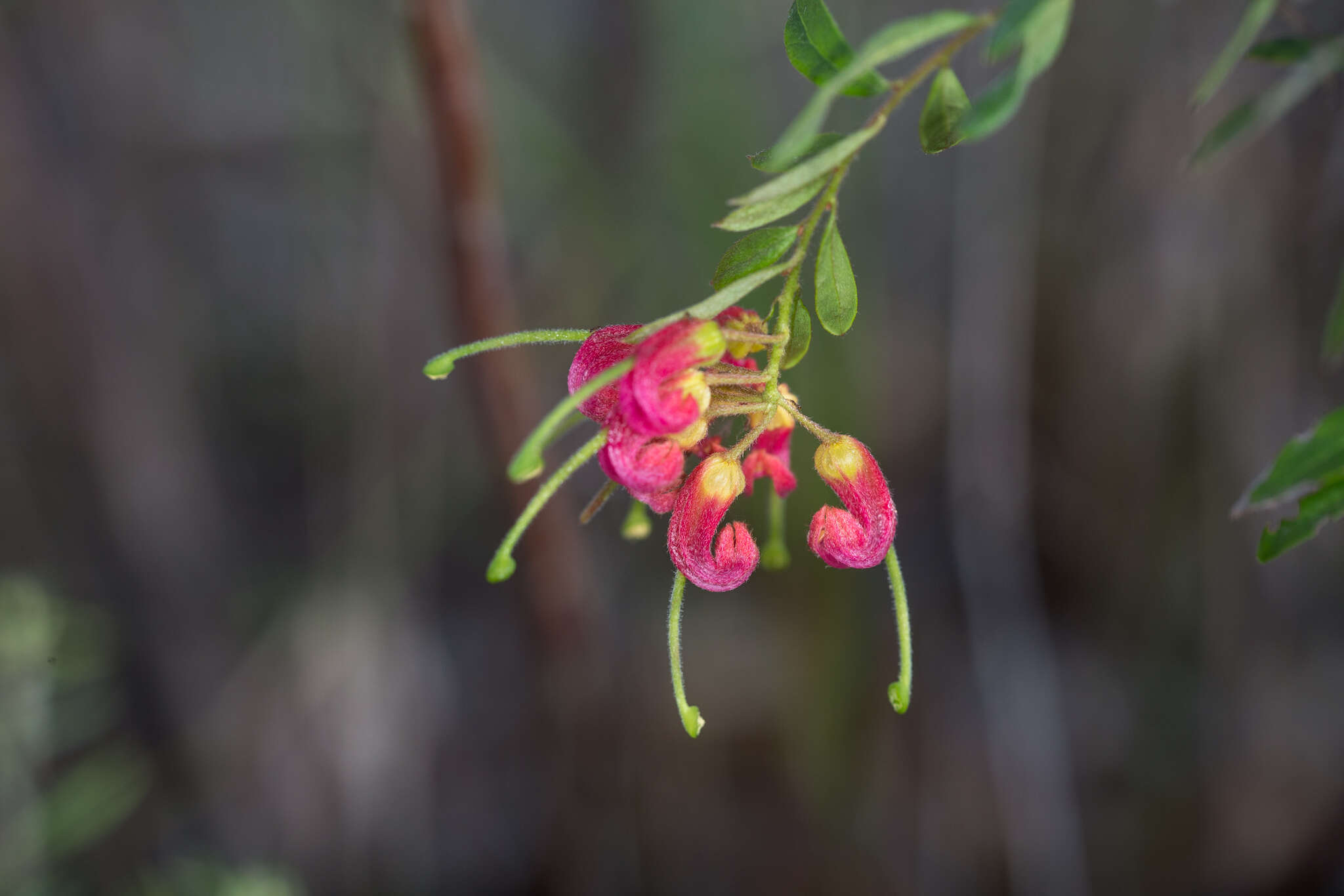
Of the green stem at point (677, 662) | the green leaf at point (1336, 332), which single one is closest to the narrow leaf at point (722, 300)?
the green stem at point (677, 662)

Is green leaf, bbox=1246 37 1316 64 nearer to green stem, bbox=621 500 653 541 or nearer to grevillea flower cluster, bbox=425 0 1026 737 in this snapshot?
grevillea flower cluster, bbox=425 0 1026 737

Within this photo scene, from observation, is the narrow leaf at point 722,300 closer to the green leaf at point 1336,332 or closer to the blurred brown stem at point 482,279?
the green leaf at point 1336,332

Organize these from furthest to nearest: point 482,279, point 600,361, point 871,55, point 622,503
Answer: point 622,503 → point 482,279 → point 600,361 → point 871,55

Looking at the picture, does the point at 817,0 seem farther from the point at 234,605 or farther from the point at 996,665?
the point at 234,605

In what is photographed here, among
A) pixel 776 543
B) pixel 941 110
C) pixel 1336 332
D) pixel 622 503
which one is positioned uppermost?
pixel 941 110

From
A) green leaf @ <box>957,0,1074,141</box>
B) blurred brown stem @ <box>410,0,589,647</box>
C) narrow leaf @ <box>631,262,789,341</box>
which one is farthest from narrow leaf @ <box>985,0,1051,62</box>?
blurred brown stem @ <box>410,0,589,647</box>

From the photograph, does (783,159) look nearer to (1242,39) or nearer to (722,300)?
(722,300)

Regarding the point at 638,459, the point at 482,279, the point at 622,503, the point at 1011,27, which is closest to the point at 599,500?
the point at 638,459
